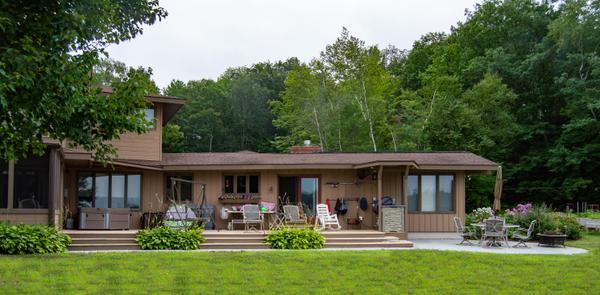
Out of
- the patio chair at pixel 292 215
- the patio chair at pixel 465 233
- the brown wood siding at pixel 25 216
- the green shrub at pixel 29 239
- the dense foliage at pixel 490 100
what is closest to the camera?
the green shrub at pixel 29 239

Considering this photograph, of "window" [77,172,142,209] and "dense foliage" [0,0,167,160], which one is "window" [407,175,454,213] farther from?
"dense foliage" [0,0,167,160]

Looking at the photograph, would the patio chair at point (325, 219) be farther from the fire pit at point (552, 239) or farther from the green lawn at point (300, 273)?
the fire pit at point (552, 239)

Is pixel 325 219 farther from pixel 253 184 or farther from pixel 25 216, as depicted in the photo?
pixel 25 216

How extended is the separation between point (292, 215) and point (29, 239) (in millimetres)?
6920

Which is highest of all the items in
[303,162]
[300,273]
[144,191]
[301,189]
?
[303,162]

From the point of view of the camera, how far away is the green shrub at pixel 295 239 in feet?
49.6

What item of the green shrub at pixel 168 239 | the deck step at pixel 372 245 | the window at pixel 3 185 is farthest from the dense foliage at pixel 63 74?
the deck step at pixel 372 245

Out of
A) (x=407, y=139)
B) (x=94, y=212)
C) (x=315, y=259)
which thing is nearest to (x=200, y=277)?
(x=315, y=259)

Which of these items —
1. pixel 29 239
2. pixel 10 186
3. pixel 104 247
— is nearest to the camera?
pixel 29 239

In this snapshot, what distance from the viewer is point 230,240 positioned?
15680 millimetres

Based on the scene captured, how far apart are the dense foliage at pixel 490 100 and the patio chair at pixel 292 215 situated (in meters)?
Result: 15.0

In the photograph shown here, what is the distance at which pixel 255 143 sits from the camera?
151ft

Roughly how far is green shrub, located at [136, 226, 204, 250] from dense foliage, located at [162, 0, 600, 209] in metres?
18.6

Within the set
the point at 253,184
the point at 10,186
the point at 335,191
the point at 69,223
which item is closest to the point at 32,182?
the point at 10,186
